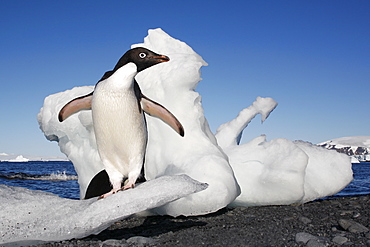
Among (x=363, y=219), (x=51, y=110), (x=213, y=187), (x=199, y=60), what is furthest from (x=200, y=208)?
(x=51, y=110)

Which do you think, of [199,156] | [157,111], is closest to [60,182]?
[199,156]

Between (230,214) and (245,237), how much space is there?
4.90 feet

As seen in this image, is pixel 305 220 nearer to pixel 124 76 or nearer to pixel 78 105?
pixel 124 76

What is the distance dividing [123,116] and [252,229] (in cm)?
148

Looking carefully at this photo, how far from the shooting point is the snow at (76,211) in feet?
8.83

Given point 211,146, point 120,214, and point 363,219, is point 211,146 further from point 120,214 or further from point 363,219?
point 120,214

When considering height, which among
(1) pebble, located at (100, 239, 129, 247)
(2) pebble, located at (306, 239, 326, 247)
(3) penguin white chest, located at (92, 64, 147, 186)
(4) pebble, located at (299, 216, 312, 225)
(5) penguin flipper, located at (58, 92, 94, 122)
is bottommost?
(4) pebble, located at (299, 216, 312, 225)

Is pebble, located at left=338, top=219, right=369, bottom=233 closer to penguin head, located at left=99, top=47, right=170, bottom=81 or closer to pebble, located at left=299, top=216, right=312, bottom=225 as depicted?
pebble, located at left=299, top=216, right=312, bottom=225

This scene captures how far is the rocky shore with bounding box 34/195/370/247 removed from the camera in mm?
2826

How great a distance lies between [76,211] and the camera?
9.61ft

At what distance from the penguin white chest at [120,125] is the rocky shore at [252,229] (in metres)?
0.63

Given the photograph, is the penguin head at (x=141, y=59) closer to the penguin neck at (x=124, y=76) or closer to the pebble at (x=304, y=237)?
the penguin neck at (x=124, y=76)

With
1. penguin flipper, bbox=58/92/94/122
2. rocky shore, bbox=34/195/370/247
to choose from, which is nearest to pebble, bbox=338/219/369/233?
rocky shore, bbox=34/195/370/247

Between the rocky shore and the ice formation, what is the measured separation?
0.95 feet
